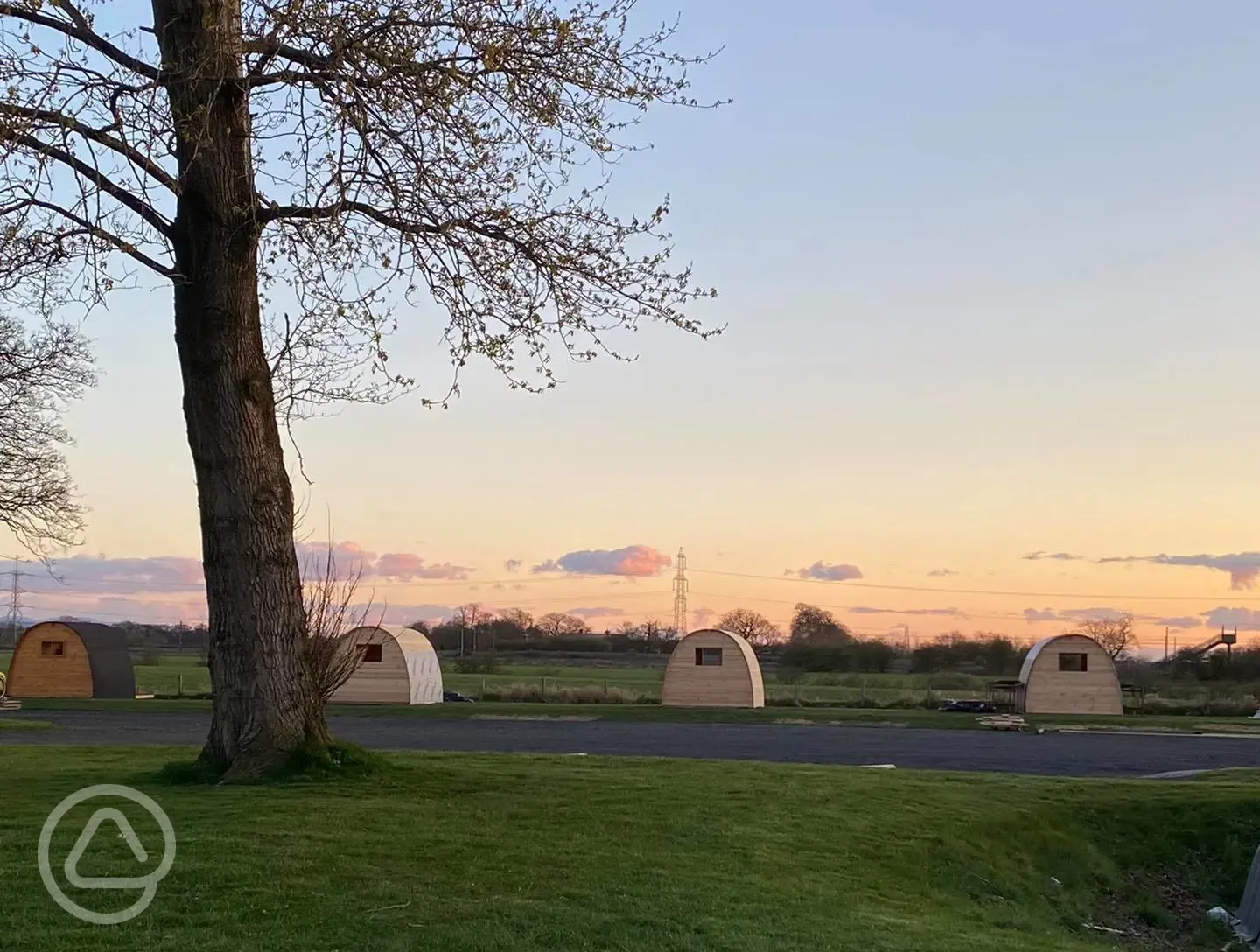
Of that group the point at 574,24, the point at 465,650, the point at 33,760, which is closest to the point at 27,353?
the point at 33,760

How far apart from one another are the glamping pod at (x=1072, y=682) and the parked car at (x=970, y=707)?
110 cm

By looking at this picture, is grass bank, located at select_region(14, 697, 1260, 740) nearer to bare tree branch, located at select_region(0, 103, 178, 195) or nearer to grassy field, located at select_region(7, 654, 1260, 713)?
grassy field, located at select_region(7, 654, 1260, 713)

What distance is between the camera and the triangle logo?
7.03 metres

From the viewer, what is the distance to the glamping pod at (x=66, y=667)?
37.6m

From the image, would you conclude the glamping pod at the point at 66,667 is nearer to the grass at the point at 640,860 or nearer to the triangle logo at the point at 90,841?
the grass at the point at 640,860

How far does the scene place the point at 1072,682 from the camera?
111ft

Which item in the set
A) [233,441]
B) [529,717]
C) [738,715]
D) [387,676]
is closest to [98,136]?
[233,441]

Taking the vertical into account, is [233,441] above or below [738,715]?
above

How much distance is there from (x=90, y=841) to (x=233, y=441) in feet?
13.8

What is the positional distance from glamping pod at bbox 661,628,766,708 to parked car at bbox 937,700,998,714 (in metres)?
5.43

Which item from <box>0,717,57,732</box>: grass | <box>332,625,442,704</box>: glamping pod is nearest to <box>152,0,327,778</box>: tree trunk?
<box>0,717,57,732</box>: grass

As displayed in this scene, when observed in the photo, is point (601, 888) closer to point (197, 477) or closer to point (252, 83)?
point (197, 477)

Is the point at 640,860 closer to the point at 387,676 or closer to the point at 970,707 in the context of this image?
the point at 387,676

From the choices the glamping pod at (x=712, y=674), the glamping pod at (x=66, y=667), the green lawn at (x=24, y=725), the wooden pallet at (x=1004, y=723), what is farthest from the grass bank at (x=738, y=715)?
the green lawn at (x=24, y=725)
